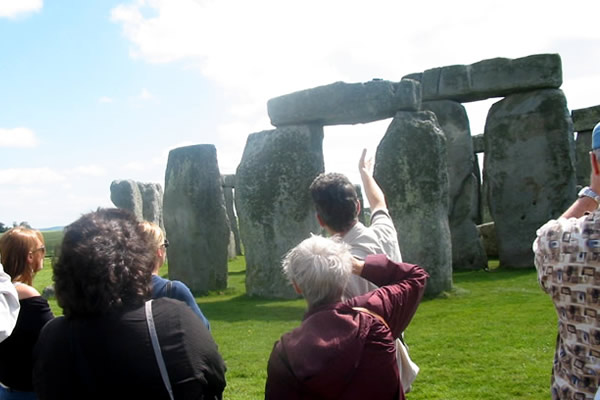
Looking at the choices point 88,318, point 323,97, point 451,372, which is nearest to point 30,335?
point 88,318

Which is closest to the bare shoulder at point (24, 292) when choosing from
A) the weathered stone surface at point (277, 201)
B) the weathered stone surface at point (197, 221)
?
the weathered stone surface at point (277, 201)

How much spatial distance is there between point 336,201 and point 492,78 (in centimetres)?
1009

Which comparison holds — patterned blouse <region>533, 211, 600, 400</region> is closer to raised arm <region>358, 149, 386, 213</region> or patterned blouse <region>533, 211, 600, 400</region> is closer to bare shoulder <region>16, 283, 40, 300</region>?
raised arm <region>358, 149, 386, 213</region>

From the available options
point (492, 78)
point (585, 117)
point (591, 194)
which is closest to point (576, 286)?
point (591, 194)

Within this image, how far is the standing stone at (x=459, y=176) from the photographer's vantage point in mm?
11984

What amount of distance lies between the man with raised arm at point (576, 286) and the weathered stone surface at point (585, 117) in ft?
49.3

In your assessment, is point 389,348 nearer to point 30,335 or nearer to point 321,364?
point 321,364

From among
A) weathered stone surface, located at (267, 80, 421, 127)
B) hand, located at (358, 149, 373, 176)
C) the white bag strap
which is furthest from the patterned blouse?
weathered stone surface, located at (267, 80, 421, 127)

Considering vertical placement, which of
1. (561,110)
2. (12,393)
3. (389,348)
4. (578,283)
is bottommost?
(12,393)

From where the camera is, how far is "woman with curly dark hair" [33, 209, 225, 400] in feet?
5.84

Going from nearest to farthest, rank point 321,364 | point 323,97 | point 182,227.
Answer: point 321,364 → point 323,97 → point 182,227

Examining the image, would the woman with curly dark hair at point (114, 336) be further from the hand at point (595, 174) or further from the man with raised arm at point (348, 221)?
the hand at point (595, 174)

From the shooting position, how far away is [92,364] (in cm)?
179

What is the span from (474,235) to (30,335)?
10293mm
